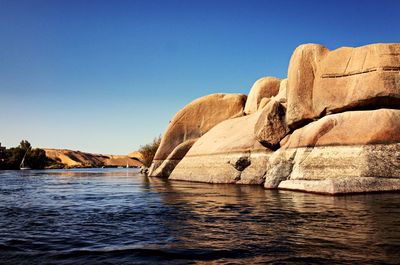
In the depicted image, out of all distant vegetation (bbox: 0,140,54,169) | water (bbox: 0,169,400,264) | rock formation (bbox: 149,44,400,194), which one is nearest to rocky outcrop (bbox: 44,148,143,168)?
distant vegetation (bbox: 0,140,54,169)

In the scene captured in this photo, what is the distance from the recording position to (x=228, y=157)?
26703mm

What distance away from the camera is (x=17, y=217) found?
10.1 meters

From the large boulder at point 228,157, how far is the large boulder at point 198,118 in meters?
4.86

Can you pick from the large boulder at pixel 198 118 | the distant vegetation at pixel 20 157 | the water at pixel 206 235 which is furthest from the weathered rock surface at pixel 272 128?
the distant vegetation at pixel 20 157

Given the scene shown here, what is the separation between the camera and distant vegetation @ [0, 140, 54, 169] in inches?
3748

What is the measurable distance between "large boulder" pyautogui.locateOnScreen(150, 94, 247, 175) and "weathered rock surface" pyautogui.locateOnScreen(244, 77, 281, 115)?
3.14m

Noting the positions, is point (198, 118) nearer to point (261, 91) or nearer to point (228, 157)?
point (261, 91)

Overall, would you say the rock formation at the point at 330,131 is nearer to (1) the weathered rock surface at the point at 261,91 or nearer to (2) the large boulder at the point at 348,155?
(2) the large boulder at the point at 348,155

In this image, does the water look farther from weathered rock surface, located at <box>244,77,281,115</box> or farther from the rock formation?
weathered rock surface, located at <box>244,77,281,115</box>

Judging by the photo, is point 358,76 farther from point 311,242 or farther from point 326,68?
point 311,242

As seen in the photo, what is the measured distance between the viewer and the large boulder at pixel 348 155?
51.5 ft

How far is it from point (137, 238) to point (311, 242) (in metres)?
3.15

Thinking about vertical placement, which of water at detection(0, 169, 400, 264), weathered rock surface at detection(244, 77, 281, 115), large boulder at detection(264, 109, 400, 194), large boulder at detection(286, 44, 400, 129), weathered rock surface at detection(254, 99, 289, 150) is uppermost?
weathered rock surface at detection(244, 77, 281, 115)

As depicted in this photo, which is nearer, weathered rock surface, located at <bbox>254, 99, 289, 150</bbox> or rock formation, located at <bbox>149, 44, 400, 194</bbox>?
rock formation, located at <bbox>149, 44, 400, 194</bbox>
